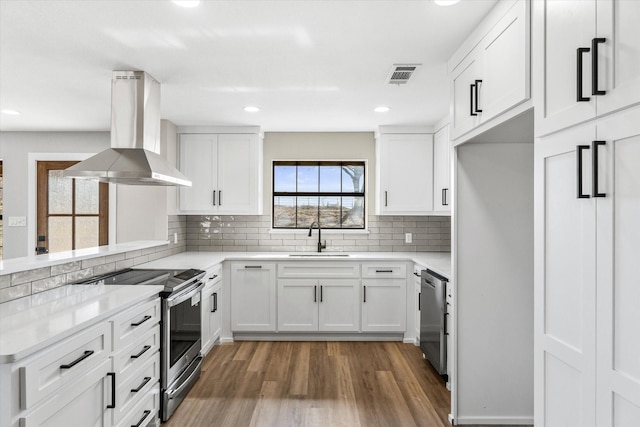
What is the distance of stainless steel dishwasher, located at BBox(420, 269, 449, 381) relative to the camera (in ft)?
10.2

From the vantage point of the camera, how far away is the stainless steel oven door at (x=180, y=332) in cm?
256

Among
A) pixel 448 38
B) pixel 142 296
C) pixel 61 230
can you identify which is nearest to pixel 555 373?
pixel 448 38

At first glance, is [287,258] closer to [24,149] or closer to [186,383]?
[186,383]

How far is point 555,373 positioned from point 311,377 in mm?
2226

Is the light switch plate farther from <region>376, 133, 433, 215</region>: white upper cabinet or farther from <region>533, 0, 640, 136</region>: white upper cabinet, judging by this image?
<region>533, 0, 640, 136</region>: white upper cabinet

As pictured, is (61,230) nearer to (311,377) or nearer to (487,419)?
(311,377)

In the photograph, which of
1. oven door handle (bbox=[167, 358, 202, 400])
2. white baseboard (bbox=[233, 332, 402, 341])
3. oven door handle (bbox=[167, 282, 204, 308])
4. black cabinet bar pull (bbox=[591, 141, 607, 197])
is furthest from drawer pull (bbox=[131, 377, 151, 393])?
black cabinet bar pull (bbox=[591, 141, 607, 197])

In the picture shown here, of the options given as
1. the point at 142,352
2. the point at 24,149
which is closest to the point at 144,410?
the point at 142,352

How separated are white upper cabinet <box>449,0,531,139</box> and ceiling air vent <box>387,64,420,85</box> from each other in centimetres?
29

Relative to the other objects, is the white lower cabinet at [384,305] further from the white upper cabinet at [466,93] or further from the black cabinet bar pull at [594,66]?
the black cabinet bar pull at [594,66]

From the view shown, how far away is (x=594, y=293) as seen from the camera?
118 centimetres

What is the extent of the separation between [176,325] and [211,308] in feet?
3.48

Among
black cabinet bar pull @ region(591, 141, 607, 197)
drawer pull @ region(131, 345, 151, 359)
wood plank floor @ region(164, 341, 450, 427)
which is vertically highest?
black cabinet bar pull @ region(591, 141, 607, 197)

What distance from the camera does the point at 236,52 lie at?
2479 mm
